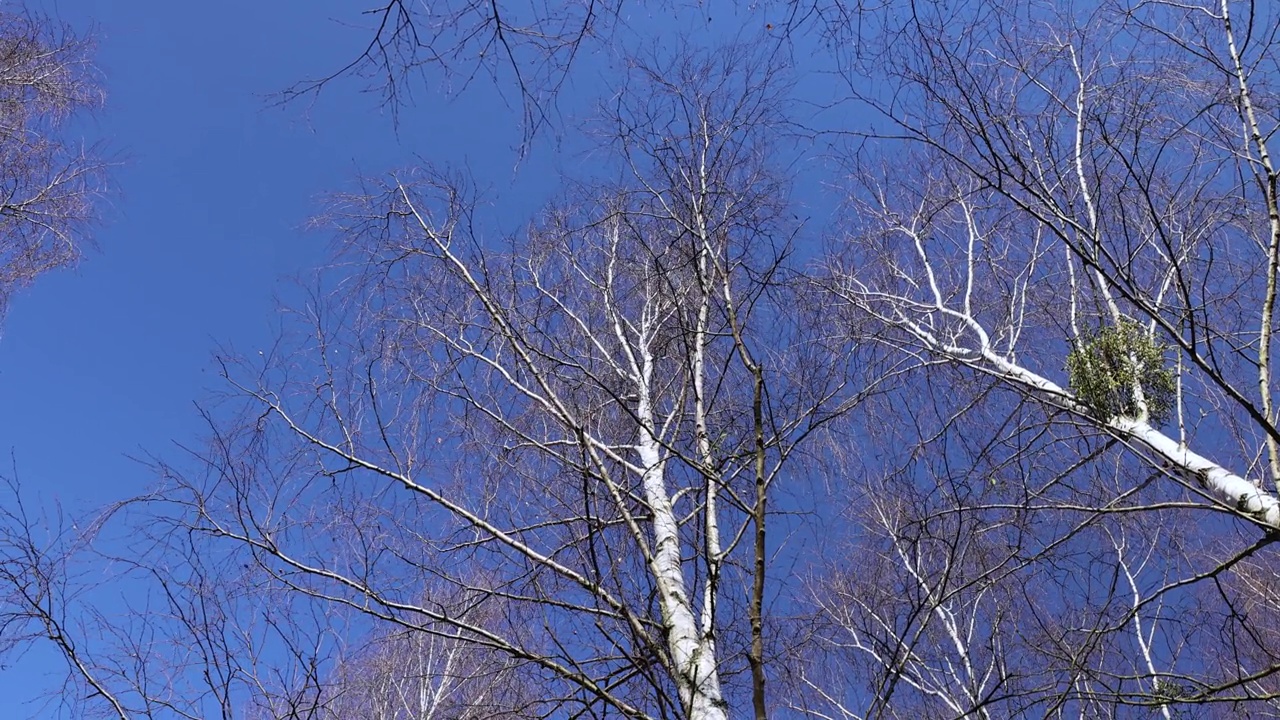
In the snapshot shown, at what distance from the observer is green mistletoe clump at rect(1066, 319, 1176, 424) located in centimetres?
418

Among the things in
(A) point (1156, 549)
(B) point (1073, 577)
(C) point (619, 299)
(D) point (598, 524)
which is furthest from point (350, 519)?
(A) point (1156, 549)

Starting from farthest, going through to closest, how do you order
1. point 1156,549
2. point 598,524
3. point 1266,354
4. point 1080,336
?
point 1156,549
point 1080,336
point 1266,354
point 598,524

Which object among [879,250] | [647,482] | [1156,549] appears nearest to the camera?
[647,482]

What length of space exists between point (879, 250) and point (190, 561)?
16.1 feet

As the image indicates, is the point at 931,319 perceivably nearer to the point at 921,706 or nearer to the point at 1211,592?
the point at 921,706

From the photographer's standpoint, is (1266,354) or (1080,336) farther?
(1080,336)

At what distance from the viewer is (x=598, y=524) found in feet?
6.51

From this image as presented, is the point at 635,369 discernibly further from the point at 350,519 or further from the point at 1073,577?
the point at 1073,577

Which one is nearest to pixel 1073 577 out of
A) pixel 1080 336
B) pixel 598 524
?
pixel 1080 336

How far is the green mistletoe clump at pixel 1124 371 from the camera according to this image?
418cm

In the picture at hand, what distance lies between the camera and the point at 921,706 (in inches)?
306

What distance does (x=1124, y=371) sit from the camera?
4.23 meters

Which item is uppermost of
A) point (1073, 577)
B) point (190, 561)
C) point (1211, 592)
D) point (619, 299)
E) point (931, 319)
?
point (619, 299)

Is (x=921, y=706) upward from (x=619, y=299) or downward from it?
downward
